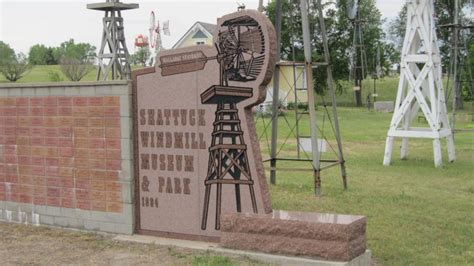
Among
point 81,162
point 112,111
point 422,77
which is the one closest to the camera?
point 112,111

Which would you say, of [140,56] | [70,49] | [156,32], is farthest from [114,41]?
[70,49]

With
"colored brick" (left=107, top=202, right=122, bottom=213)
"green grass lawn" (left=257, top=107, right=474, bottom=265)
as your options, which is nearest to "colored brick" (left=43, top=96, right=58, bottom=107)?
"colored brick" (left=107, top=202, right=122, bottom=213)

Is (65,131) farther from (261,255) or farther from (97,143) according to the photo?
(261,255)

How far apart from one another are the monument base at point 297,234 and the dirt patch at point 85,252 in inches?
9.7

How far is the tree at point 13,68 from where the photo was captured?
156ft

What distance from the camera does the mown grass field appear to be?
8.13m

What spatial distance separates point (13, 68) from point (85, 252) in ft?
150

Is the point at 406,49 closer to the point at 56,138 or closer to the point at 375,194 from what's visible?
the point at 375,194

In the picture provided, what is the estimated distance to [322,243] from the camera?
6738 mm

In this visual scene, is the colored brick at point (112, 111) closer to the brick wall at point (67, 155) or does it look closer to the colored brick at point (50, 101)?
the brick wall at point (67, 155)

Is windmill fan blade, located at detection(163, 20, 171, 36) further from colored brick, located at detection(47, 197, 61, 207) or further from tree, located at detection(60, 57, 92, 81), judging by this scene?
colored brick, located at detection(47, 197, 61, 207)

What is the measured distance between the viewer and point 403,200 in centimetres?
1116

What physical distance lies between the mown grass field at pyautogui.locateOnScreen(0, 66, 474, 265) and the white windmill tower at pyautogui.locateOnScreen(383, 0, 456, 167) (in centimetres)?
76

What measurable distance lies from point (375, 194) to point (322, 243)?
532cm
